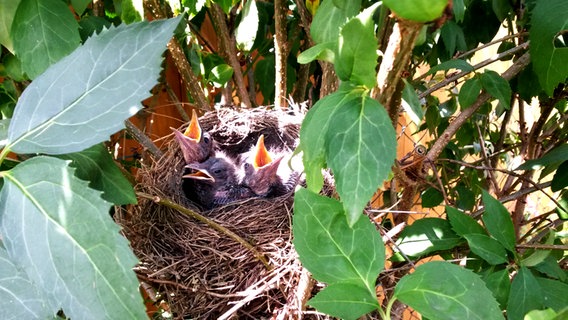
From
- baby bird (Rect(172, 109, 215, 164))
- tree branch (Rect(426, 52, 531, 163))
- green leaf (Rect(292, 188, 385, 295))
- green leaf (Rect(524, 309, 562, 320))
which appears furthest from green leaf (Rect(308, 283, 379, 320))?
baby bird (Rect(172, 109, 215, 164))

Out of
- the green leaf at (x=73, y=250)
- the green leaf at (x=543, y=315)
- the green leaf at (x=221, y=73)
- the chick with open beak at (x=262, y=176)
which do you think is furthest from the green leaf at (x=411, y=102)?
the chick with open beak at (x=262, y=176)

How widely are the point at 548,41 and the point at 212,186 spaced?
836 mm

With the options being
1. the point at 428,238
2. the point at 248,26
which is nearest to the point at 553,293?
the point at 428,238

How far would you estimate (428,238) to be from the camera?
719 mm

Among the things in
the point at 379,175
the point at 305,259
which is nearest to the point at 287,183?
the point at 305,259

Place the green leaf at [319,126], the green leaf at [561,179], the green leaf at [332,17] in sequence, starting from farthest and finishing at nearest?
the green leaf at [561,179] → the green leaf at [332,17] → the green leaf at [319,126]

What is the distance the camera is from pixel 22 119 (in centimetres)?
36

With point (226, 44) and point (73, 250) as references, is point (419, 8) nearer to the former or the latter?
point (73, 250)

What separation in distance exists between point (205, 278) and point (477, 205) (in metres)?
0.72

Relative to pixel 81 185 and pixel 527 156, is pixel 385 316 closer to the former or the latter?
pixel 81 185

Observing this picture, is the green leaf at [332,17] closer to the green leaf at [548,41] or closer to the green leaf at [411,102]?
the green leaf at [411,102]

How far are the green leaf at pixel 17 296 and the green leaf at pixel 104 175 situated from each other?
13 centimetres

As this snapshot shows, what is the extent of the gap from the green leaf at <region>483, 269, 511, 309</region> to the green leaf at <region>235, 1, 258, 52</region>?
1.76 feet

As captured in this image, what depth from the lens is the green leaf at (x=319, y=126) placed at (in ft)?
1.26
